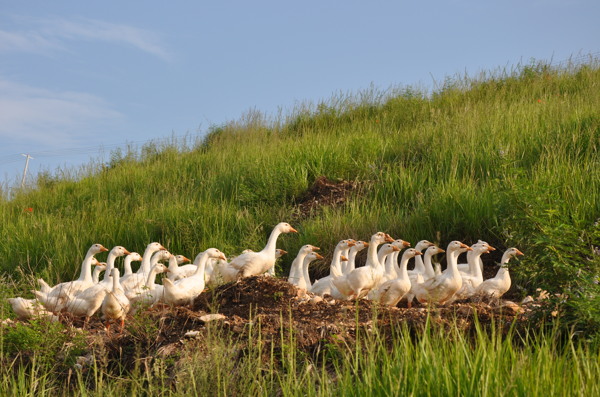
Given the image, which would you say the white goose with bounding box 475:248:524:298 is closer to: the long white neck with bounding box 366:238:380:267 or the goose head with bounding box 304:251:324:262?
the long white neck with bounding box 366:238:380:267

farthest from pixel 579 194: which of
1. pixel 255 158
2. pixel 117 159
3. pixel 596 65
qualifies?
pixel 117 159

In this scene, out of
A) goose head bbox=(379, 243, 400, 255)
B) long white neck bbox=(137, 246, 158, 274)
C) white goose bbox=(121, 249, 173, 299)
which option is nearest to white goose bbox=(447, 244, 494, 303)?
goose head bbox=(379, 243, 400, 255)

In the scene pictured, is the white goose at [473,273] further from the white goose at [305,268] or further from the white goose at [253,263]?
the white goose at [253,263]

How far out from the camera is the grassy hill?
9.23 meters

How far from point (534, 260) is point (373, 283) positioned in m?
2.52

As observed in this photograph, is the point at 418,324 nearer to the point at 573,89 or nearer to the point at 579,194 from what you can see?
the point at 579,194

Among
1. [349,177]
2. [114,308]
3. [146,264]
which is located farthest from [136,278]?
[349,177]

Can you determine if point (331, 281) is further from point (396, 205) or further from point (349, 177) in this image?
point (349, 177)

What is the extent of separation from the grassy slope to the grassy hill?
29mm

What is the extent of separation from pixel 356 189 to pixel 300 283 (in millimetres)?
3710

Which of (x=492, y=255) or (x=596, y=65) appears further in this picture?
(x=596, y=65)

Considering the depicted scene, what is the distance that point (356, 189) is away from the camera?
1163 centimetres

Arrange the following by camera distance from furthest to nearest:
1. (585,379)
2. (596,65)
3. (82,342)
Result: 1. (596,65)
2. (82,342)
3. (585,379)

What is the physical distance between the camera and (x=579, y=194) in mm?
8297
